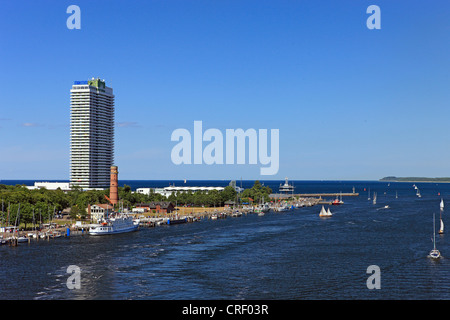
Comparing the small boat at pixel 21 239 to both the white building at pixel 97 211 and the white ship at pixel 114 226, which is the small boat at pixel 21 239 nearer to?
the white ship at pixel 114 226

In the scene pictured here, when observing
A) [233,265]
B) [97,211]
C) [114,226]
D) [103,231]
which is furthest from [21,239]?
[233,265]

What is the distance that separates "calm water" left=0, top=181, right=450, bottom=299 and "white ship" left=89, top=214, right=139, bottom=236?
4.78 meters

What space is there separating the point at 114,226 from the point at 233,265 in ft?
189

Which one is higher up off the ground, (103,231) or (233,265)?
(103,231)

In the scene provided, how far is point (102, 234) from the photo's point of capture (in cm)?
12231

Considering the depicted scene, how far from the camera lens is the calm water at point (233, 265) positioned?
6119 centimetres

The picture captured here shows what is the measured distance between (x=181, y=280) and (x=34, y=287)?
19989mm

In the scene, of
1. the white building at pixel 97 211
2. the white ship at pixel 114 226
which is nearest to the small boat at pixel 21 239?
the white ship at pixel 114 226

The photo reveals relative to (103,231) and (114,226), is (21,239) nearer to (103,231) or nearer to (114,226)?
(103,231)

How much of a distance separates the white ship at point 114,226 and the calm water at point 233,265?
4782 mm

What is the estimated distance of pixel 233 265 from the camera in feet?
256

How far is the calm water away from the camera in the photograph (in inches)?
2409

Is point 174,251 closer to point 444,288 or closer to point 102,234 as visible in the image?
point 102,234
